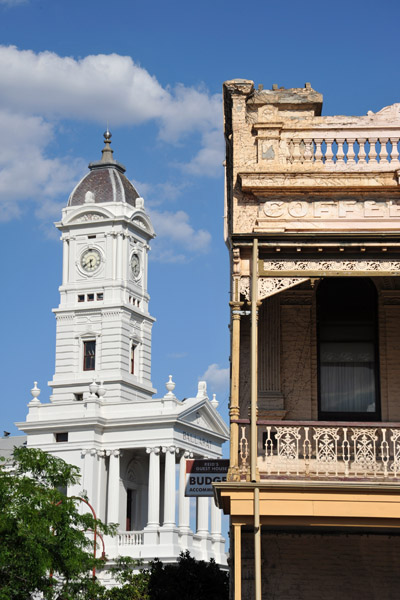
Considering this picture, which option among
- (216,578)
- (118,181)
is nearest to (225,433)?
(118,181)

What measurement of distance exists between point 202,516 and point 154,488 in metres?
5.52

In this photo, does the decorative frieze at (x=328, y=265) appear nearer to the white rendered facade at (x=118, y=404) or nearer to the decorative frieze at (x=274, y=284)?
the decorative frieze at (x=274, y=284)

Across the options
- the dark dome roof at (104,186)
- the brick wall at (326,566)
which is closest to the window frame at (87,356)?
the dark dome roof at (104,186)

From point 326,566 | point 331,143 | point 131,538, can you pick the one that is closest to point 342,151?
point 331,143

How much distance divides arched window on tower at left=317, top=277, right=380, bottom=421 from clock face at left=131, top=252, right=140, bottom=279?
61363 mm

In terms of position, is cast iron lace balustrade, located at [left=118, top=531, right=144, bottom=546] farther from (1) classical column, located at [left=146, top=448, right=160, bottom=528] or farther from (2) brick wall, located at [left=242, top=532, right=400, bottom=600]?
(2) brick wall, located at [left=242, top=532, right=400, bottom=600]

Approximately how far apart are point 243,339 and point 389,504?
4.26 meters

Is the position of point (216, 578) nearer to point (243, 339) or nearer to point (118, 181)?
point (243, 339)

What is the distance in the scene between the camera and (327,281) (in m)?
18.5

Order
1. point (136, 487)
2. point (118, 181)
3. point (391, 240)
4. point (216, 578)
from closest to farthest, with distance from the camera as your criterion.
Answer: point (391, 240), point (216, 578), point (136, 487), point (118, 181)

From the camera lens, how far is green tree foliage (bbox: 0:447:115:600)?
2031 centimetres

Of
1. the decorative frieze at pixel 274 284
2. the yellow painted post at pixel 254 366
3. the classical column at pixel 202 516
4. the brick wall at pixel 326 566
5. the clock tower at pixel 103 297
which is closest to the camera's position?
the yellow painted post at pixel 254 366

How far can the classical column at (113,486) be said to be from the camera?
6303 cm

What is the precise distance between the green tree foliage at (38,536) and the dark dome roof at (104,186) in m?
55.0
